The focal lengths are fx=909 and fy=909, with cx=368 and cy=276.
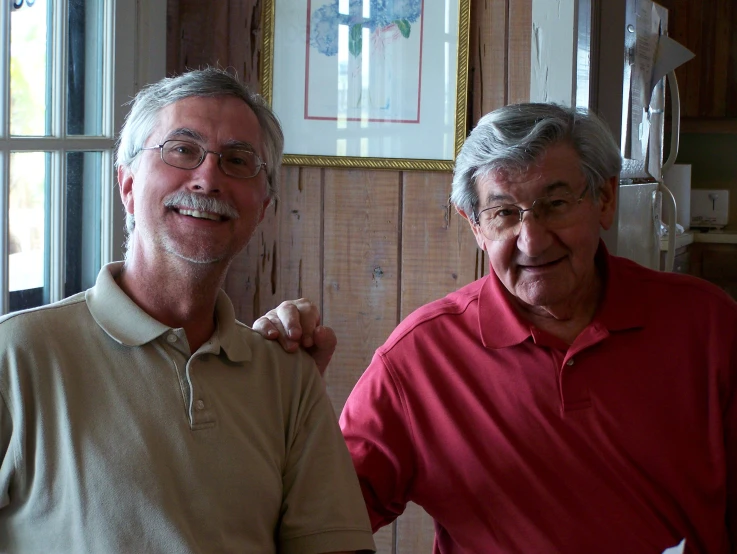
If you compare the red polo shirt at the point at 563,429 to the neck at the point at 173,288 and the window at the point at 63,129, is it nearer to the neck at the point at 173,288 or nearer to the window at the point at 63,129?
the neck at the point at 173,288

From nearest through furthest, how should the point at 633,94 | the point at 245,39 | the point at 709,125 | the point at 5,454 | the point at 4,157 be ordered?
the point at 5,454, the point at 4,157, the point at 245,39, the point at 633,94, the point at 709,125

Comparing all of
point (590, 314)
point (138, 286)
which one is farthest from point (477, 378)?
point (138, 286)

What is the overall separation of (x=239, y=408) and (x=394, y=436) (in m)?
0.40

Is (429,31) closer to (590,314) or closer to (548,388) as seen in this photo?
(590,314)

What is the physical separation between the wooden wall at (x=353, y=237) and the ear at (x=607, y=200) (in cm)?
60

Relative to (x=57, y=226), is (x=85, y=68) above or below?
above

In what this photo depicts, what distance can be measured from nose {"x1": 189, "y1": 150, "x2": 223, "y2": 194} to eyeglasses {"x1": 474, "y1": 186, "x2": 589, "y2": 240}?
57 cm

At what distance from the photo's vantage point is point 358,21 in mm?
2365

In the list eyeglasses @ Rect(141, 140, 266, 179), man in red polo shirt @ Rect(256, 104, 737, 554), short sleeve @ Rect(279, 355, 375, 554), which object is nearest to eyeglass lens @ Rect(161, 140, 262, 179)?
eyeglasses @ Rect(141, 140, 266, 179)

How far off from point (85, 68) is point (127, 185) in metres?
0.65

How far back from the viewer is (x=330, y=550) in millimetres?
1382

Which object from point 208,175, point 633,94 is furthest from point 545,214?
point 633,94

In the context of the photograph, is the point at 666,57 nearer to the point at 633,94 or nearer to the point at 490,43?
the point at 633,94

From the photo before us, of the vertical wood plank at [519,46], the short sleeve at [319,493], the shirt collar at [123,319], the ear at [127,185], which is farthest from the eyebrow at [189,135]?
the vertical wood plank at [519,46]
